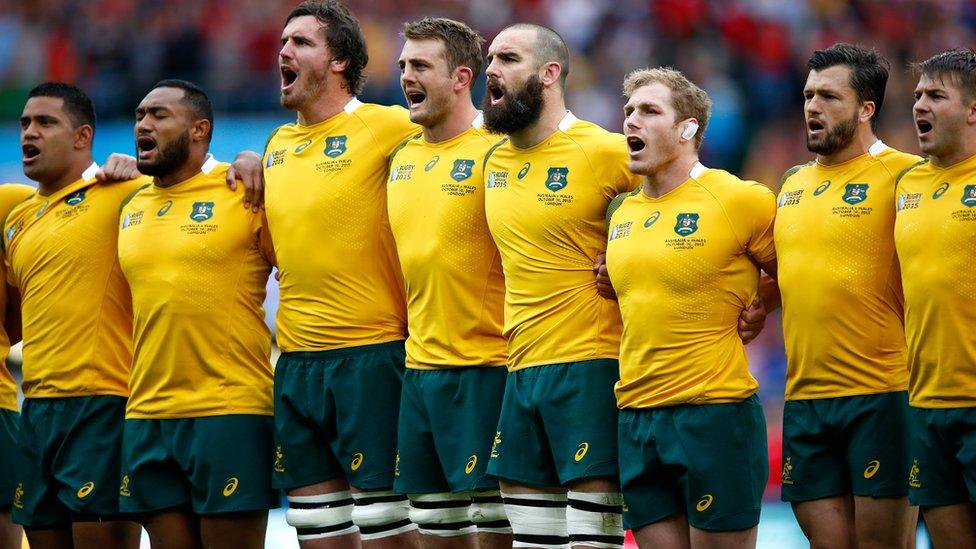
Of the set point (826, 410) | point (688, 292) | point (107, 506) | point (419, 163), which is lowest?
point (107, 506)

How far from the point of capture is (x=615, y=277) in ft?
25.3

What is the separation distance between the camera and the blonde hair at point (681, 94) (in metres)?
7.88

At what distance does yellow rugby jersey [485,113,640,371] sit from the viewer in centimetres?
788

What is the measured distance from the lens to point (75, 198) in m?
9.31

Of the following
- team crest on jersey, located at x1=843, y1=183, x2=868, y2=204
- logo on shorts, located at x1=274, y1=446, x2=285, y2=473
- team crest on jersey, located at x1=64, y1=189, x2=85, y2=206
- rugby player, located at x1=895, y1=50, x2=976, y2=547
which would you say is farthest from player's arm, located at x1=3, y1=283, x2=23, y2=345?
rugby player, located at x1=895, y1=50, x2=976, y2=547

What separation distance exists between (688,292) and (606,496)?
1085 millimetres

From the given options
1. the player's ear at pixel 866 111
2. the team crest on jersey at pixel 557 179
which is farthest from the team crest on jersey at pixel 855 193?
the team crest on jersey at pixel 557 179

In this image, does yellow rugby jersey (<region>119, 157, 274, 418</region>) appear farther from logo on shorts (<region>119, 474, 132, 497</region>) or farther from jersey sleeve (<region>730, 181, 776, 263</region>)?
jersey sleeve (<region>730, 181, 776, 263</region>)

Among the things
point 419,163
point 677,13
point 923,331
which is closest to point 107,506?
point 419,163

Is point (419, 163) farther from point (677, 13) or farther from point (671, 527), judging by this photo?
point (677, 13)

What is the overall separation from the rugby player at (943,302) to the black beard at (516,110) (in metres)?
1.89

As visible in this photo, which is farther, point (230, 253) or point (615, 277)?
point (230, 253)

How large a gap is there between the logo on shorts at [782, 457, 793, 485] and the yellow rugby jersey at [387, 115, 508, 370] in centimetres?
152

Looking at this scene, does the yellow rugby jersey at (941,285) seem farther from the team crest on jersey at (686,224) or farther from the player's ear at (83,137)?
the player's ear at (83,137)
